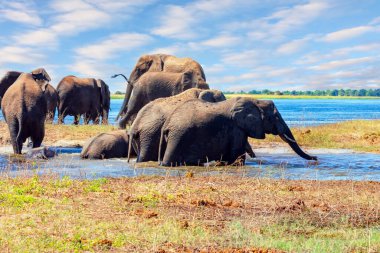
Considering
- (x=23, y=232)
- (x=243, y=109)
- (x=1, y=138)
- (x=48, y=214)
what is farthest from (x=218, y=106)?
(x=1, y=138)

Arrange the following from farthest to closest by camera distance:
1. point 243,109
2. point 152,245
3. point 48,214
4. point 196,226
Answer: point 243,109, point 48,214, point 196,226, point 152,245

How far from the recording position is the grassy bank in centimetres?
656

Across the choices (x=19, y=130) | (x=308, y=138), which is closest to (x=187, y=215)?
(x=19, y=130)

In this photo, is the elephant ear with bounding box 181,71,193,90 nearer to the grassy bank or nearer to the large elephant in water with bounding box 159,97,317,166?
the large elephant in water with bounding box 159,97,317,166

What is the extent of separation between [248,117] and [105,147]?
169 inches

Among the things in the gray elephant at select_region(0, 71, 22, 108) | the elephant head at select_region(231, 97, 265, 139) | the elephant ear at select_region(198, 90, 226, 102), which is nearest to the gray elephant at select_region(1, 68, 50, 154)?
the gray elephant at select_region(0, 71, 22, 108)

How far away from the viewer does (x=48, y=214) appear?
8.00m

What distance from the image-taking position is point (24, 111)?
16.6 metres

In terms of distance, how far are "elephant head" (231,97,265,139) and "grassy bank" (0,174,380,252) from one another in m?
3.29

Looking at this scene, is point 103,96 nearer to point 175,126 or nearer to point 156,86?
point 156,86

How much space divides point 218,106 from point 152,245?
8796mm

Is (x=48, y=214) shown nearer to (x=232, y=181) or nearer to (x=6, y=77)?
(x=232, y=181)

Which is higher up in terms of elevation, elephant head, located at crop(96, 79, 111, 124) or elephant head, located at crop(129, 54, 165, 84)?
elephant head, located at crop(129, 54, 165, 84)

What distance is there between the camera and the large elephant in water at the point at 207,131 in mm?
14408
